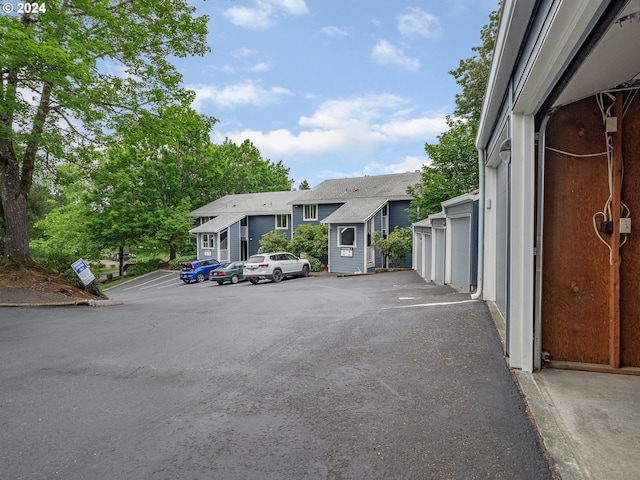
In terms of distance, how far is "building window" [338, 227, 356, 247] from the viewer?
2450cm

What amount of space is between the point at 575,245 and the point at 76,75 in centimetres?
1134

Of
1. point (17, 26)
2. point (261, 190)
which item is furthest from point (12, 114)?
point (261, 190)

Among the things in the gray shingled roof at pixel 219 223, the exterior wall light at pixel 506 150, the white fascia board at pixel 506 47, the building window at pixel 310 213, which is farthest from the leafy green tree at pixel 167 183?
the exterior wall light at pixel 506 150

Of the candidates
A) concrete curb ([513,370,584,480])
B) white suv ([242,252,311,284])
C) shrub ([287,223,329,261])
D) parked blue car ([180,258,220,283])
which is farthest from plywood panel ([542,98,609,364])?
parked blue car ([180,258,220,283])

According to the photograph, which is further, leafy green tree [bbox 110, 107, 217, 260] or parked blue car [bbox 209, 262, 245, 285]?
leafy green tree [bbox 110, 107, 217, 260]

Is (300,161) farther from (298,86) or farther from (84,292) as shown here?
(84,292)

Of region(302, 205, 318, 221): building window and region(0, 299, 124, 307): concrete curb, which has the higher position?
region(302, 205, 318, 221): building window

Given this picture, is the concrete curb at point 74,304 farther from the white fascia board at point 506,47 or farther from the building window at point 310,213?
the building window at point 310,213

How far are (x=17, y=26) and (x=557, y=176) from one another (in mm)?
11341

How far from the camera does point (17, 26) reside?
29.5 feet

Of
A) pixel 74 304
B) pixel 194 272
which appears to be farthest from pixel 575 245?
pixel 194 272

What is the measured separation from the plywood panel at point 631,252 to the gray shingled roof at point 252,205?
26569mm

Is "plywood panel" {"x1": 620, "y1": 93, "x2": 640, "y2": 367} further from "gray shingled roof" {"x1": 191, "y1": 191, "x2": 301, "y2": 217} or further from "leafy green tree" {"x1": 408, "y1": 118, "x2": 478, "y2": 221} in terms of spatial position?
"gray shingled roof" {"x1": 191, "y1": 191, "x2": 301, "y2": 217}

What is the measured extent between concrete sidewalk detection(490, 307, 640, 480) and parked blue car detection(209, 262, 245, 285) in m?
20.2
